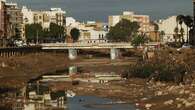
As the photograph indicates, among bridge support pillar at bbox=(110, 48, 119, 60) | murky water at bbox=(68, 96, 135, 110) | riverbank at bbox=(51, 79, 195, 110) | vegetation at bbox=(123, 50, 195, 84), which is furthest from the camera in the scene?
bridge support pillar at bbox=(110, 48, 119, 60)

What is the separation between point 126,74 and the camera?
106m

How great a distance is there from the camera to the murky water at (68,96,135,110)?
64.5 meters

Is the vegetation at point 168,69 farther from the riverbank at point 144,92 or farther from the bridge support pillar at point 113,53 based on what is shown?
the bridge support pillar at point 113,53

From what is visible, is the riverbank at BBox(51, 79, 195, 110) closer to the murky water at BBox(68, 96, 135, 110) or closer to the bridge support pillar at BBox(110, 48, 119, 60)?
the murky water at BBox(68, 96, 135, 110)

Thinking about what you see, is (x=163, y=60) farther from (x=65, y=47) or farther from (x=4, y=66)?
(x=65, y=47)

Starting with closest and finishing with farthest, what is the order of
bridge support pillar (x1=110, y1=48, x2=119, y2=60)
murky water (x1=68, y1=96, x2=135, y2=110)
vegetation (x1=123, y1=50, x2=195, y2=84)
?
murky water (x1=68, y1=96, x2=135, y2=110)
vegetation (x1=123, y1=50, x2=195, y2=84)
bridge support pillar (x1=110, y1=48, x2=119, y2=60)

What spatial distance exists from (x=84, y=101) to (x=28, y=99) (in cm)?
1033

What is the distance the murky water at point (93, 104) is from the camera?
212 feet

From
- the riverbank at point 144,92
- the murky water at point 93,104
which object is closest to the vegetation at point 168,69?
the riverbank at point 144,92

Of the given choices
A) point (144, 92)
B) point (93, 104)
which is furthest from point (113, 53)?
point (93, 104)

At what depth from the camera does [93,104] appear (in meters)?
69.1

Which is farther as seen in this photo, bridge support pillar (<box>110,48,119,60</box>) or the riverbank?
bridge support pillar (<box>110,48,119,60</box>)

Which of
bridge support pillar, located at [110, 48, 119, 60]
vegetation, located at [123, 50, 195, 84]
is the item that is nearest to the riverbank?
vegetation, located at [123, 50, 195, 84]

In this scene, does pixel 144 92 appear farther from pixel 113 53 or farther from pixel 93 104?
pixel 113 53
